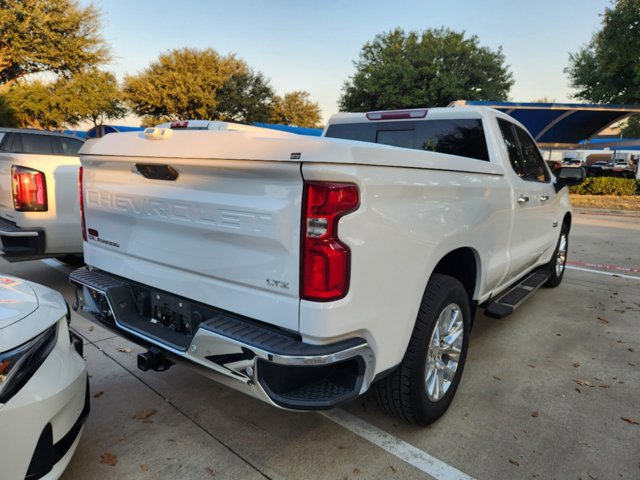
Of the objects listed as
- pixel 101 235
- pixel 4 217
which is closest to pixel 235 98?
pixel 4 217

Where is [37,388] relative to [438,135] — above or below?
below

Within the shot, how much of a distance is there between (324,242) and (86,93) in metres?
26.5

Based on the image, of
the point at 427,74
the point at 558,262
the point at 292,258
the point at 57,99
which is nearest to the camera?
the point at 292,258

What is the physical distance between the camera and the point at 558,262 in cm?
574

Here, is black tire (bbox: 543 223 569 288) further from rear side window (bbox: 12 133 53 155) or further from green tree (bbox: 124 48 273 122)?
green tree (bbox: 124 48 273 122)

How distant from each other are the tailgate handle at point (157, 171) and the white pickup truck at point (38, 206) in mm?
2639

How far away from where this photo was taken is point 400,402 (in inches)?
97.1

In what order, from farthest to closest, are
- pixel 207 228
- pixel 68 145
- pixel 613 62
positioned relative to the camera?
pixel 613 62, pixel 68 145, pixel 207 228

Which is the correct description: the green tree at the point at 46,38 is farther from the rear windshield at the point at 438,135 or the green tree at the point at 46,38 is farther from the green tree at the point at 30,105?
the rear windshield at the point at 438,135

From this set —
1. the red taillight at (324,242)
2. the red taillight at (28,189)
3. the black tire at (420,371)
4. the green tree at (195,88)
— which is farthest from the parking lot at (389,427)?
the green tree at (195,88)

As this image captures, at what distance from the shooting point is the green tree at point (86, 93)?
2333 cm

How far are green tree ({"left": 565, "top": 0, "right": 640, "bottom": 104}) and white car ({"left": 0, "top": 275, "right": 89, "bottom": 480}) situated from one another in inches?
822

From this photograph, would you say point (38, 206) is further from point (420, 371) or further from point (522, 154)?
point (522, 154)

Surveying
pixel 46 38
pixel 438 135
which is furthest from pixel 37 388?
pixel 46 38
